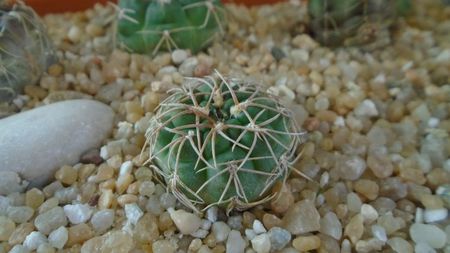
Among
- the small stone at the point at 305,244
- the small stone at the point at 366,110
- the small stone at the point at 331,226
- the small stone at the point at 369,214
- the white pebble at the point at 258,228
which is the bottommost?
the small stone at the point at 369,214

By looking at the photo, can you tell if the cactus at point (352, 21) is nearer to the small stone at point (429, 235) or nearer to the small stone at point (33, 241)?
the small stone at point (429, 235)

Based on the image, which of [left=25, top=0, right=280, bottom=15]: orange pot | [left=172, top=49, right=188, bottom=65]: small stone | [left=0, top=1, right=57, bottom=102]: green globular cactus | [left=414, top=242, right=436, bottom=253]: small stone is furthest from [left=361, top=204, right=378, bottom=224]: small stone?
[left=25, top=0, right=280, bottom=15]: orange pot

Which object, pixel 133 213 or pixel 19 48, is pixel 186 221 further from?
pixel 19 48

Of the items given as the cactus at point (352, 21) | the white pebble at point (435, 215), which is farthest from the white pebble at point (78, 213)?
the cactus at point (352, 21)

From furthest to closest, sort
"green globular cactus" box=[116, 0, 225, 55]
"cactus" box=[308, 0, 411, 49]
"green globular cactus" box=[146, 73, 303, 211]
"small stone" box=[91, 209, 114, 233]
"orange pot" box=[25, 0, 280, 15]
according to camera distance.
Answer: "orange pot" box=[25, 0, 280, 15] → "cactus" box=[308, 0, 411, 49] → "green globular cactus" box=[116, 0, 225, 55] → "small stone" box=[91, 209, 114, 233] → "green globular cactus" box=[146, 73, 303, 211]

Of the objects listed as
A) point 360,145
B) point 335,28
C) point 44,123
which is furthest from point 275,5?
point 44,123

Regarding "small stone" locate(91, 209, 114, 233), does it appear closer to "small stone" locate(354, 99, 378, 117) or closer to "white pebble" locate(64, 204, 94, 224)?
"white pebble" locate(64, 204, 94, 224)
